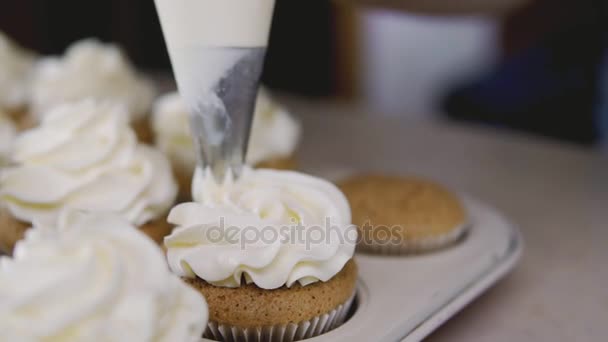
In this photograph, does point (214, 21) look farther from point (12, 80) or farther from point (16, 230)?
point (12, 80)

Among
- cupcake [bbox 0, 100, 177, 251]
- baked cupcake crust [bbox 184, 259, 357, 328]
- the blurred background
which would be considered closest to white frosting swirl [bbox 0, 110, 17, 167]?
cupcake [bbox 0, 100, 177, 251]

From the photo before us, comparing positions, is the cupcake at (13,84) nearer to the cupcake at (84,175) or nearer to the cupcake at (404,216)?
the cupcake at (84,175)

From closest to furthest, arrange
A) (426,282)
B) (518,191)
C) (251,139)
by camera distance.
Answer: (426,282), (251,139), (518,191)

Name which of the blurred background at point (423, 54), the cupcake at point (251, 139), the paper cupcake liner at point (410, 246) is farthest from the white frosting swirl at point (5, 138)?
the blurred background at point (423, 54)

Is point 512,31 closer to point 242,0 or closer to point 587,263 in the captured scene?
point 587,263

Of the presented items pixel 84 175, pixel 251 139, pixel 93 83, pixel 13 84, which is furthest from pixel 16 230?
pixel 13 84

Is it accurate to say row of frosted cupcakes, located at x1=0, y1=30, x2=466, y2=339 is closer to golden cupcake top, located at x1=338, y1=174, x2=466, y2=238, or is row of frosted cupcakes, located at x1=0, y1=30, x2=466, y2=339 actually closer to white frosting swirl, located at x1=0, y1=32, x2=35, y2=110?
golden cupcake top, located at x1=338, y1=174, x2=466, y2=238
